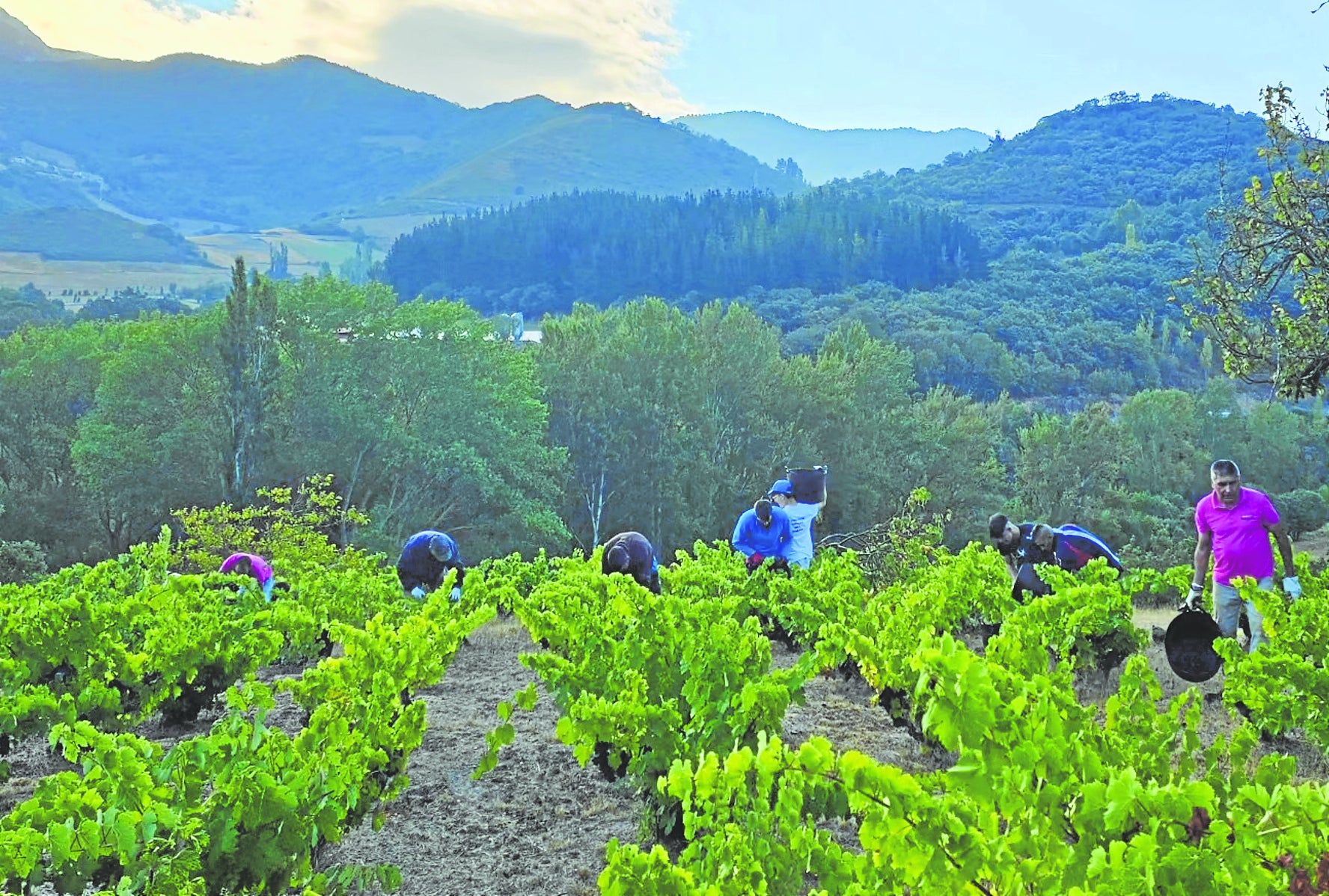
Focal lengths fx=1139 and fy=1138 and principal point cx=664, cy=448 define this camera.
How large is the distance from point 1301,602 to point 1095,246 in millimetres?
127367

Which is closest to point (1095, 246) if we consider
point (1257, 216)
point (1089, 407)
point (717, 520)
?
point (1089, 407)

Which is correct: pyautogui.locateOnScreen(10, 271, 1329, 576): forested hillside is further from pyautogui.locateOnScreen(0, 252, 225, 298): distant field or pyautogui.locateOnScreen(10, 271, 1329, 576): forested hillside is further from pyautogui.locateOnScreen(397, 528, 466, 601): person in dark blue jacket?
pyautogui.locateOnScreen(0, 252, 225, 298): distant field

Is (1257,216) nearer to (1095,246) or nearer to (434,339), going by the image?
(434,339)

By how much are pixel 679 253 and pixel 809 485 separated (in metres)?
108

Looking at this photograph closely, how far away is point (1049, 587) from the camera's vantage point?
884cm

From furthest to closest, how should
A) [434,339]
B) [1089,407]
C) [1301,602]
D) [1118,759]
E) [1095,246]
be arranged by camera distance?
[1095,246]
[1089,407]
[434,339]
[1301,602]
[1118,759]

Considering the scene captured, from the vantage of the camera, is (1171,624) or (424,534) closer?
(1171,624)

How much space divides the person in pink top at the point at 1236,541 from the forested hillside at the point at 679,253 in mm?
100466

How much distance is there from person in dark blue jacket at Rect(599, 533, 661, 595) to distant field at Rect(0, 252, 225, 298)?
121m

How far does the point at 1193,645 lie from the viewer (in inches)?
269

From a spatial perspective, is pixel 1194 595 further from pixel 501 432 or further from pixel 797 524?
pixel 501 432

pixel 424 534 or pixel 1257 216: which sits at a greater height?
pixel 1257 216

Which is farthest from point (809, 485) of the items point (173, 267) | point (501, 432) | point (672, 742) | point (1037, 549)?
point (173, 267)

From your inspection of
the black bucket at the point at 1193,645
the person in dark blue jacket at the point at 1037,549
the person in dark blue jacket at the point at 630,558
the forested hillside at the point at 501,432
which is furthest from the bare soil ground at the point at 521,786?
the forested hillside at the point at 501,432
